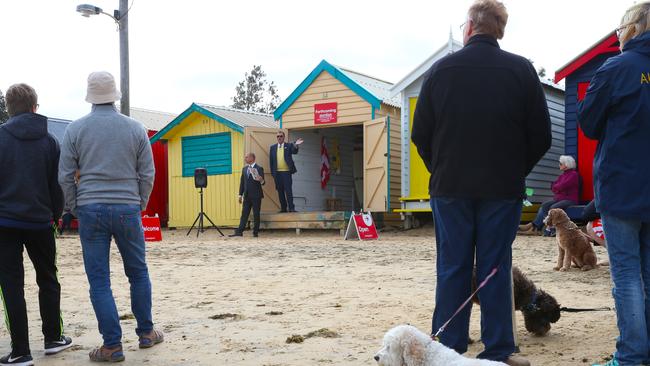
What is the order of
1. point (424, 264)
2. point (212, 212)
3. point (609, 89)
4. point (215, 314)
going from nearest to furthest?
point (609, 89), point (215, 314), point (424, 264), point (212, 212)

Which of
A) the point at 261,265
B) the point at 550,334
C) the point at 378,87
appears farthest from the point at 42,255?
the point at 378,87

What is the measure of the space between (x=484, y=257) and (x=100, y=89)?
2.58 metres

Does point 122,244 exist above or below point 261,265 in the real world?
above

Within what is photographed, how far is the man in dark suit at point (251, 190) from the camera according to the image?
15.0 meters

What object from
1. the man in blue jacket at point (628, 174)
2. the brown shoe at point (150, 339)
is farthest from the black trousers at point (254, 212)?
the man in blue jacket at point (628, 174)

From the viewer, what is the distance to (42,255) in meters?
4.18

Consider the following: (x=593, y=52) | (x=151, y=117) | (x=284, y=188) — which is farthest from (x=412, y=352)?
(x=151, y=117)

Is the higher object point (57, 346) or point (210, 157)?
point (210, 157)

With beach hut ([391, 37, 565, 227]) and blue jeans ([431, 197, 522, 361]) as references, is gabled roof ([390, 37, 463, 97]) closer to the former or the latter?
beach hut ([391, 37, 565, 227])

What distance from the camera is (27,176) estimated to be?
4051 millimetres

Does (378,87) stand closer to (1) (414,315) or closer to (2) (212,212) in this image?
(2) (212,212)

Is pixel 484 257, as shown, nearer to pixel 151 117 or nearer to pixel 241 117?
pixel 241 117

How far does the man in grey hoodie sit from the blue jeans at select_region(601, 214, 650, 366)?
9.12 feet

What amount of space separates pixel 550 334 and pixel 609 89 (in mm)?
1872
